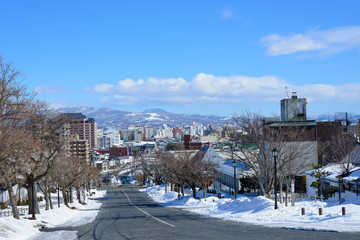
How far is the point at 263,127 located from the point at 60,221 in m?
18.4

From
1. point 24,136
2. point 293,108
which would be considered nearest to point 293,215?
point 24,136

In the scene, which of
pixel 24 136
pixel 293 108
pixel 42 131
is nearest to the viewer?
pixel 24 136

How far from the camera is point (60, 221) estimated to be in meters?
31.4

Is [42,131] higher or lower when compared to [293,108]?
lower

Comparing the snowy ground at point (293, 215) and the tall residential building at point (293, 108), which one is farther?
the tall residential building at point (293, 108)

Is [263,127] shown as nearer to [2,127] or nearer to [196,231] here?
[196,231]

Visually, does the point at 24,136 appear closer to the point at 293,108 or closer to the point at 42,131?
the point at 42,131

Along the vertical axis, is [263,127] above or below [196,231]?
above

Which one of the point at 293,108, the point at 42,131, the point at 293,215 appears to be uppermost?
the point at 293,108

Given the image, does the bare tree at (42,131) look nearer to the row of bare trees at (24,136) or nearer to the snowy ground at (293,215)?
the row of bare trees at (24,136)

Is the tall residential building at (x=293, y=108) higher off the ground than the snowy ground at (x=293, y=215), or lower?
higher

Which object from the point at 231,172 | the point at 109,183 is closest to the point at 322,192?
the point at 231,172

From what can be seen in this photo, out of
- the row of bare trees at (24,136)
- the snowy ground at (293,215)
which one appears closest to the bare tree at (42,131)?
the row of bare trees at (24,136)

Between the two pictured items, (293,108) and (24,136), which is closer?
(24,136)
